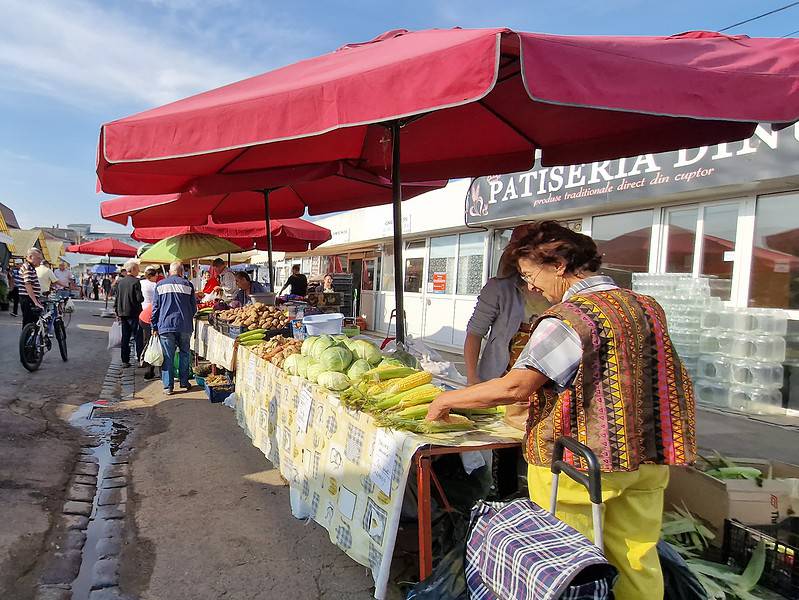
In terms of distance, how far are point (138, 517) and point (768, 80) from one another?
461 cm

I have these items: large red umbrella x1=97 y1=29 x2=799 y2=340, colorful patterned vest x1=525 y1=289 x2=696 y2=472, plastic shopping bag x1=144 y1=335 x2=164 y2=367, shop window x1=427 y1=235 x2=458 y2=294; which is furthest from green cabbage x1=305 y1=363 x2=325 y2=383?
shop window x1=427 y1=235 x2=458 y2=294

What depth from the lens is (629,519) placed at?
6.63ft

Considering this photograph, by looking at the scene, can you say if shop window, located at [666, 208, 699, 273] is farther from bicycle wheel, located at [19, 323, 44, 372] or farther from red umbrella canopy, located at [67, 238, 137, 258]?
red umbrella canopy, located at [67, 238, 137, 258]

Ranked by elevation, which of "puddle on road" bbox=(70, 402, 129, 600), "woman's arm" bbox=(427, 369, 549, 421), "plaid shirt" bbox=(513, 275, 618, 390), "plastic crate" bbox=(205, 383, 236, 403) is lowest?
"puddle on road" bbox=(70, 402, 129, 600)

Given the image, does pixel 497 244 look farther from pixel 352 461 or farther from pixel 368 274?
pixel 352 461

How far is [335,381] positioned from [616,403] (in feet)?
6.06

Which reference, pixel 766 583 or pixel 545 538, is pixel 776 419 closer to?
pixel 766 583

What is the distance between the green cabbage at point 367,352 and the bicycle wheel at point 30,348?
721 centimetres

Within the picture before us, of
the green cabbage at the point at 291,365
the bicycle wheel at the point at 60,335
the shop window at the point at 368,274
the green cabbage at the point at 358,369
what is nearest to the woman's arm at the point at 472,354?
the green cabbage at the point at 358,369

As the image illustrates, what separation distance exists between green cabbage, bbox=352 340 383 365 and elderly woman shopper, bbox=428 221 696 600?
5.70 feet

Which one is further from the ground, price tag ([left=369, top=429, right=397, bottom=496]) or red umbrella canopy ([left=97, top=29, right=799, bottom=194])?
red umbrella canopy ([left=97, top=29, right=799, bottom=194])

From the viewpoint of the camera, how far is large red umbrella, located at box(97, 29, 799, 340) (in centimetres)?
205

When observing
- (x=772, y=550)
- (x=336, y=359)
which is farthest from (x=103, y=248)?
(x=772, y=550)

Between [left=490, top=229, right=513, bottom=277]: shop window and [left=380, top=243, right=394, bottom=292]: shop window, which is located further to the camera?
[left=380, top=243, right=394, bottom=292]: shop window
